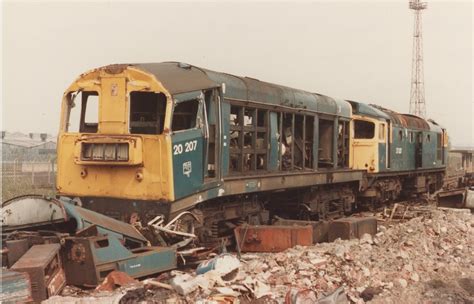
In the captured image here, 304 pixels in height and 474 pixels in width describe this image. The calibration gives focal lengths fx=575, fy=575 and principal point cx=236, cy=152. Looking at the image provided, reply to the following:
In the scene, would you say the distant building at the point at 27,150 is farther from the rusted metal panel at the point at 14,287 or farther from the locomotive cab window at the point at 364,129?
the rusted metal panel at the point at 14,287

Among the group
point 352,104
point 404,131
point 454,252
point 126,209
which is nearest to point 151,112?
point 126,209

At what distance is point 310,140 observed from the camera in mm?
14992

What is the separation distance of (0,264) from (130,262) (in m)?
1.69

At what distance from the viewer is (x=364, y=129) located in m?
20.0

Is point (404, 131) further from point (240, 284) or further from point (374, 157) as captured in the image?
point (240, 284)

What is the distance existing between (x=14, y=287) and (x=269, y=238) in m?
5.53

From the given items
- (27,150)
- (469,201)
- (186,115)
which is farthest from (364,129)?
(27,150)

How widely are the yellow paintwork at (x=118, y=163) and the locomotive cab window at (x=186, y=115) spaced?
60 cm

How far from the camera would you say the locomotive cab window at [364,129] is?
19703 mm

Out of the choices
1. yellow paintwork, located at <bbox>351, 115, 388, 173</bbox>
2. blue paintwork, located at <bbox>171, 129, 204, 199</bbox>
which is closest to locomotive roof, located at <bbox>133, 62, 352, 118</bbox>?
blue paintwork, located at <bbox>171, 129, 204, 199</bbox>

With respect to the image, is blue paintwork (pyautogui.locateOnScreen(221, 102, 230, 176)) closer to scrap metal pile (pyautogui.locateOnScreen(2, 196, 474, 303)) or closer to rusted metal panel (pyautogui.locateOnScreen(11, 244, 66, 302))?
scrap metal pile (pyautogui.locateOnScreen(2, 196, 474, 303))

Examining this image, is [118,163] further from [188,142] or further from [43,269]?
[43,269]

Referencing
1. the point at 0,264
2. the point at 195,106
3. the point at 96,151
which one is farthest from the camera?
the point at 195,106

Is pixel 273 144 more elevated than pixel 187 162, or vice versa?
pixel 273 144
